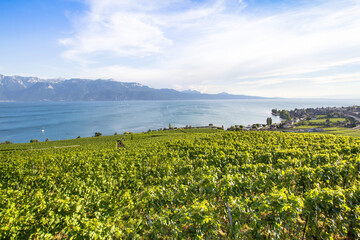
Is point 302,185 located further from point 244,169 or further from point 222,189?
point 222,189

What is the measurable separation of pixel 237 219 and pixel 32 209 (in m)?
10.3

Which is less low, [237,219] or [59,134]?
[237,219]

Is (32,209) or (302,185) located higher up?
(302,185)

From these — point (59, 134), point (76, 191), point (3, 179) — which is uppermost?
point (76, 191)

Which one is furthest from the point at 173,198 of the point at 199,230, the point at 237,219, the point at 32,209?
the point at 32,209

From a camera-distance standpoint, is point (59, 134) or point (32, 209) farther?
point (59, 134)

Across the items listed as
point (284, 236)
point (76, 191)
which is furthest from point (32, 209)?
point (284, 236)

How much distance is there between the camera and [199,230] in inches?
245

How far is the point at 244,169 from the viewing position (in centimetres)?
1254

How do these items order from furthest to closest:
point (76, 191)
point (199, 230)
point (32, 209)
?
point (76, 191)
point (32, 209)
point (199, 230)

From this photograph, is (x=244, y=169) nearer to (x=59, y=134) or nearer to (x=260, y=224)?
(x=260, y=224)

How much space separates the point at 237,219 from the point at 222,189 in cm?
211

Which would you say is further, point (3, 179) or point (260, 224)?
point (3, 179)

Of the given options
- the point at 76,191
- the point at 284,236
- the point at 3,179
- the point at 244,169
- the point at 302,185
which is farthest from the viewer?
the point at 3,179
